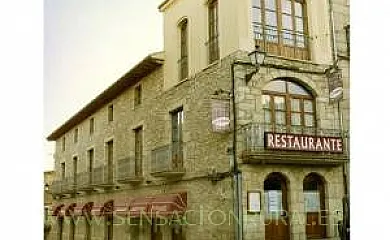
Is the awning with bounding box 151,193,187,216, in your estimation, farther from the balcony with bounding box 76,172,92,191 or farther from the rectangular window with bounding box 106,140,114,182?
the balcony with bounding box 76,172,92,191

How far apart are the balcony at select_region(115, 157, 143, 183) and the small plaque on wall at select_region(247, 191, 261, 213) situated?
945 millimetres

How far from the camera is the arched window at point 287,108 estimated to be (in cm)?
336

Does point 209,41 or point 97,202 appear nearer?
point 209,41

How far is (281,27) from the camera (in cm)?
346

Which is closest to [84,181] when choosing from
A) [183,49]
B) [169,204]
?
[169,204]

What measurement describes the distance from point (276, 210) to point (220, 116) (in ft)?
2.50

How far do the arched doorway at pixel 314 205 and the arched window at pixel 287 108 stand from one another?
37 centimetres

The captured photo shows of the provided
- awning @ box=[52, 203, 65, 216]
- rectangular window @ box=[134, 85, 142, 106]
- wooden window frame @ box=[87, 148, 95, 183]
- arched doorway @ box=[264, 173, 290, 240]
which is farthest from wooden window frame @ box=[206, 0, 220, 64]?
awning @ box=[52, 203, 65, 216]

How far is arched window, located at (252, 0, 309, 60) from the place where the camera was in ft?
11.1

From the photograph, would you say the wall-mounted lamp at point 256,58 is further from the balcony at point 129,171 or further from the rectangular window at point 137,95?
the rectangular window at point 137,95
